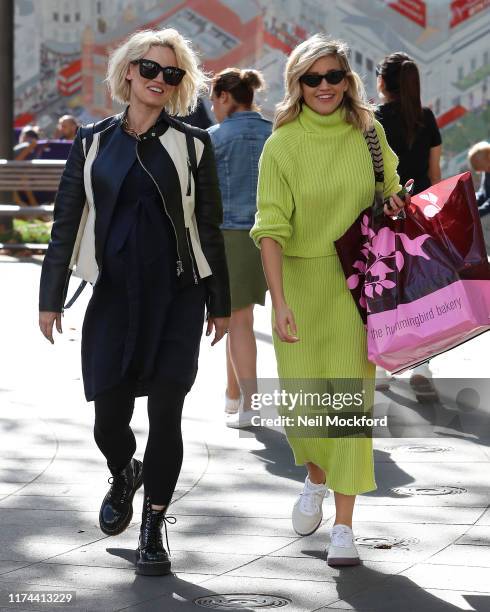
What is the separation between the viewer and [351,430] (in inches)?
211

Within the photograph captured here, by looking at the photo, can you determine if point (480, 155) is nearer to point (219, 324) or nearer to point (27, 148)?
point (219, 324)

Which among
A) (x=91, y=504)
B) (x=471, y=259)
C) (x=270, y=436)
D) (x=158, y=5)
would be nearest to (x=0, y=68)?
(x=158, y=5)

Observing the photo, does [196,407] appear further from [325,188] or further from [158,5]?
[158,5]

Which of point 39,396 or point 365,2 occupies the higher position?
point 365,2

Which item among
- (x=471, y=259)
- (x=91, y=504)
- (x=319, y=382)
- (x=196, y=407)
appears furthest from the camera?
(x=196, y=407)

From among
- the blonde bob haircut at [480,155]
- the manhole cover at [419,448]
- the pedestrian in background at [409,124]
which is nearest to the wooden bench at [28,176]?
the blonde bob haircut at [480,155]

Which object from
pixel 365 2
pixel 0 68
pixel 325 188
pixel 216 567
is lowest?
pixel 216 567

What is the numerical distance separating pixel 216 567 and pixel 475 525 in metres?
1.11

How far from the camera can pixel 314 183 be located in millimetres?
5355

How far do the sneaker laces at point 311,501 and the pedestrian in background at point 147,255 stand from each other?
1.94 ft

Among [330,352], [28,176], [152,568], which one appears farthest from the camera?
[28,176]

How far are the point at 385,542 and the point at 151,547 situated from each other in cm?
93

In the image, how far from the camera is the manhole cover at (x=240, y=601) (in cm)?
471

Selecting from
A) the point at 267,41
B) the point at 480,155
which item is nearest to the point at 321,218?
the point at 480,155
